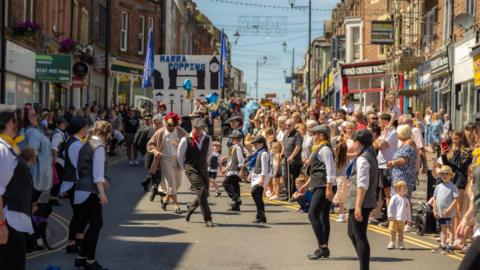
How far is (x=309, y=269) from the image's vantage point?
9797mm

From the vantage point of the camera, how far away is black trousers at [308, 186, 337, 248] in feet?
34.5

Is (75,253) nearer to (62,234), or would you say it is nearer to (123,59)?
(62,234)

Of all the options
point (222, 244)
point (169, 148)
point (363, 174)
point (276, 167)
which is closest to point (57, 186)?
point (169, 148)

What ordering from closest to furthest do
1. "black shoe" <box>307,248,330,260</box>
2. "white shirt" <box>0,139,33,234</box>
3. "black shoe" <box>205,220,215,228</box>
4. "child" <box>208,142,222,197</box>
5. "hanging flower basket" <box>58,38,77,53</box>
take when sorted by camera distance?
"white shirt" <box>0,139,33,234</box>
"black shoe" <box>307,248,330,260</box>
"black shoe" <box>205,220,215,228</box>
"child" <box>208,142,222,197</box>
"hanging flower basket" <box>58,38,77,53</box>

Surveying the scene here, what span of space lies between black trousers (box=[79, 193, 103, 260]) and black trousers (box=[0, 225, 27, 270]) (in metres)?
3.18

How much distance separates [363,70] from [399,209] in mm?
38468

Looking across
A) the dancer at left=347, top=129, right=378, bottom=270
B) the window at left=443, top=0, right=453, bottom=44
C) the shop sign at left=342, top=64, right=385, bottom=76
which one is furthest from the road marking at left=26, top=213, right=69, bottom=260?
the shop sign at left=342, top=64, right=385, bottom=76

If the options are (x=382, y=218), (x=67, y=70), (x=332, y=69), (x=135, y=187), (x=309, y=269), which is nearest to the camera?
(x=309, y=269)

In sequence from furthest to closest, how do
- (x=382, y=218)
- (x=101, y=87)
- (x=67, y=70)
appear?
(x=101, y=87) < (x=67, y=70) < (x=382, y=218)

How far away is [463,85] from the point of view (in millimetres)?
27531

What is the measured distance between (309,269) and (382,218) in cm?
481

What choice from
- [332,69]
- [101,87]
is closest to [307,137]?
[101,87]

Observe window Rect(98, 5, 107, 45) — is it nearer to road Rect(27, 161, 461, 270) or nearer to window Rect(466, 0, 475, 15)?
window Rect(466, 0, 475, 15)

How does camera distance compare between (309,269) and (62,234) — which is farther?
(62,234)
